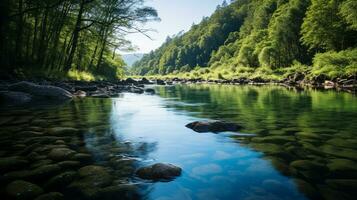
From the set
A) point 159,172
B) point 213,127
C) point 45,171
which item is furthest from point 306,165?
point 45,171

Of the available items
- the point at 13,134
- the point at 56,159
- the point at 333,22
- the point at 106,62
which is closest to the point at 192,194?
the point at 56,159

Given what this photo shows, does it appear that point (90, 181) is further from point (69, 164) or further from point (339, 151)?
point (339, 151)

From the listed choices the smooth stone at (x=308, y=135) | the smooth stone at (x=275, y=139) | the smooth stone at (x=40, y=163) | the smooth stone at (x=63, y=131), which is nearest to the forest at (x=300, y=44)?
the smooth stone at (x=308, y=135)

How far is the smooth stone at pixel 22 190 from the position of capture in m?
3.75

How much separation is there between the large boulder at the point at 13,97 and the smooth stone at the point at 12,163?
9.87 meters

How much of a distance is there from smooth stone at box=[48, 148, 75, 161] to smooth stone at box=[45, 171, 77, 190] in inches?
32.2

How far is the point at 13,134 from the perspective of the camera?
284 inches

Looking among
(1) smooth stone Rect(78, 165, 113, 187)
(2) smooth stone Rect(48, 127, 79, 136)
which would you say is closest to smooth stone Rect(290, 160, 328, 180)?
(1) smooth stone Rect(78, 165, 113, 187)

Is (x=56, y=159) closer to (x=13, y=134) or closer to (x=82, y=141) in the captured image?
(x=82, y=141)

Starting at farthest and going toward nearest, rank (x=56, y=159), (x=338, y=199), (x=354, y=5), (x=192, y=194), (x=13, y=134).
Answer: (x=354, y=5), (x=13, y=134), (x=56, y=159), (x=192, y=194), (x=338, y=199)

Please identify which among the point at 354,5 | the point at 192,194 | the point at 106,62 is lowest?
the point at 192,194

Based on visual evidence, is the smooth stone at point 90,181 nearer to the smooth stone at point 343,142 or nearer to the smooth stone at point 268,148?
the smooth stone at point 268,148

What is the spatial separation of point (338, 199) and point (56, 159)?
4166mm

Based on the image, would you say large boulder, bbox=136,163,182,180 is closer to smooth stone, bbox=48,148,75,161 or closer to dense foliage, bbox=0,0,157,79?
smooth stone, bbox=48,148,75,161
